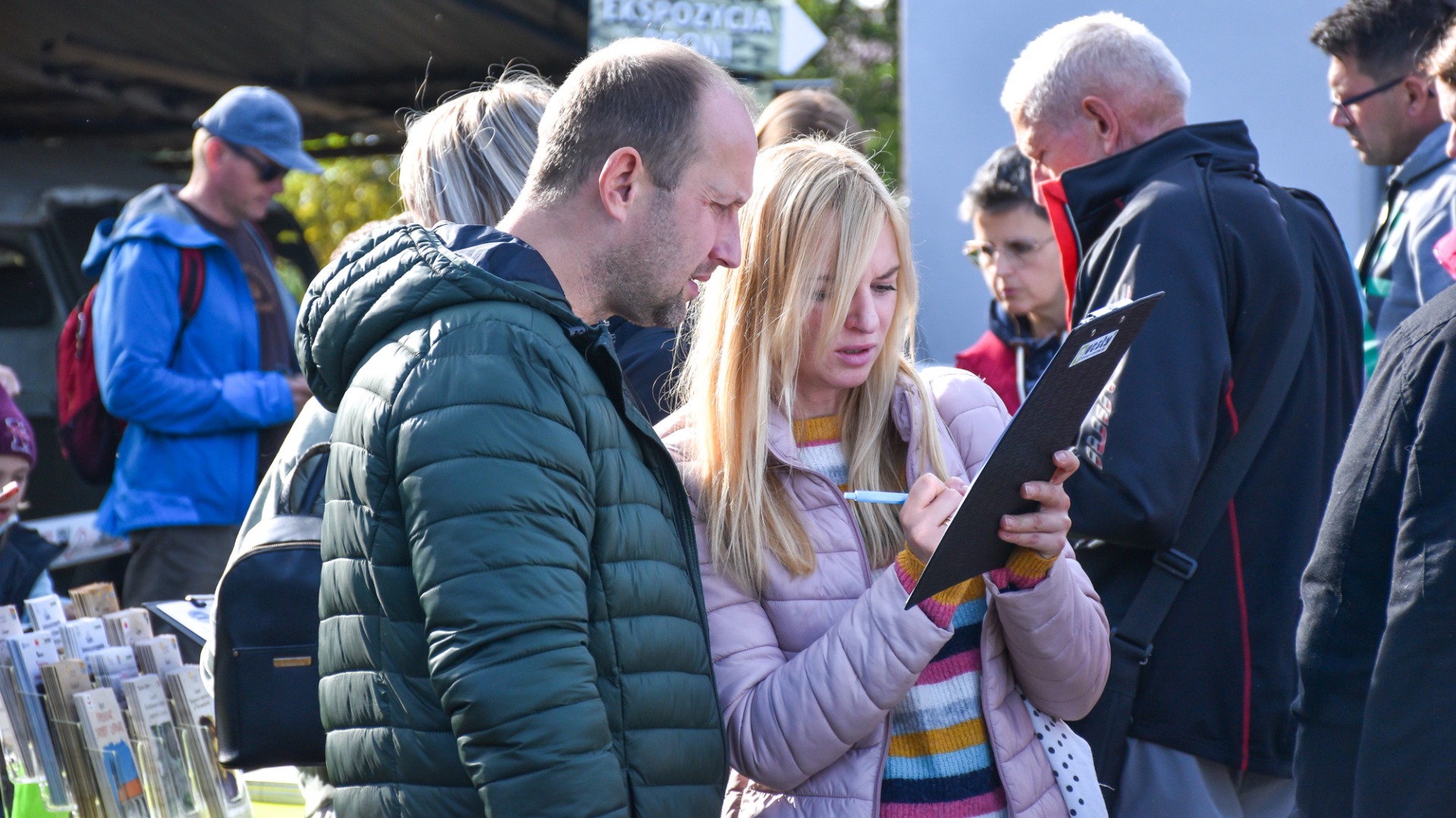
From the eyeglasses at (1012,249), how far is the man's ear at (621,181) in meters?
2.45

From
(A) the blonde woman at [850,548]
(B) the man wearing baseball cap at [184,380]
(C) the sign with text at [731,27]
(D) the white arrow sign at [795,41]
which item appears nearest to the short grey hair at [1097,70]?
(A) the blonde woman at [850,548]

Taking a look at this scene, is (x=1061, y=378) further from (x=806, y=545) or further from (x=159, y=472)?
(x=159, y=472)

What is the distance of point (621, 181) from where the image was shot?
163 centimetres

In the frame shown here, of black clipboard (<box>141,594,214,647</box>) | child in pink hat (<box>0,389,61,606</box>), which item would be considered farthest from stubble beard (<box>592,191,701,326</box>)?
child in pink hat (<box>0,389,61,606</box>)

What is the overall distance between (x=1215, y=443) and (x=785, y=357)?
3.19 ft

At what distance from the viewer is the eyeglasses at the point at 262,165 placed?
4.38m

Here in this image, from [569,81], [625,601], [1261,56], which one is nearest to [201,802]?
[625,601]

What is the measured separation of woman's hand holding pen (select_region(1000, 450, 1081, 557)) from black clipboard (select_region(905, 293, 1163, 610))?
1 cm

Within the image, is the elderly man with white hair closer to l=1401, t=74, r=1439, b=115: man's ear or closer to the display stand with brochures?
l=1401, t=74, r=1439, b=115: man's ear

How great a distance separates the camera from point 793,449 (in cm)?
200

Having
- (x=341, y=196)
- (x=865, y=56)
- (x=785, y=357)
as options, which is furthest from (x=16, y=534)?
(x=865, y=56)

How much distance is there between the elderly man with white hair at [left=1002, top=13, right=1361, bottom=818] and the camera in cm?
235

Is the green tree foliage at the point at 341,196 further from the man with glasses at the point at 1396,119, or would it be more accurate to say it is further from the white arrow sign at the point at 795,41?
the man with glasses at the point at 1396,119

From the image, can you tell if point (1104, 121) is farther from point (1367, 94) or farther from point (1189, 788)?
point (1367, 94)
